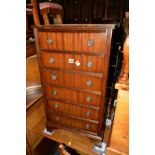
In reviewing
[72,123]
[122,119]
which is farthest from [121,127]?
[72,123]

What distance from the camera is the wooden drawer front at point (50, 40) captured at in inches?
36.4

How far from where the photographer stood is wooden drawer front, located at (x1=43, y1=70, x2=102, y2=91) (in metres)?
0.96

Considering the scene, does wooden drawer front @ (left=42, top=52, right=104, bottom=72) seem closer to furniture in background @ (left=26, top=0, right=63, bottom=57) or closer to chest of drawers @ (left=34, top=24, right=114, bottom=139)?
chest of drawers @ (left=34, top=24, right=114, bottom=139)

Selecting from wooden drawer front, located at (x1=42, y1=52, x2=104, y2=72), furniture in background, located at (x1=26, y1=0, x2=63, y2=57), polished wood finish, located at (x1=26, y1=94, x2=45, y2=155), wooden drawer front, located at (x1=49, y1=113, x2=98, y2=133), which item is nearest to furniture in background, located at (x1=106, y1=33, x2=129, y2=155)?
wooden drawer front, located at (x1=42, y1=52, x2=104, y2=72)

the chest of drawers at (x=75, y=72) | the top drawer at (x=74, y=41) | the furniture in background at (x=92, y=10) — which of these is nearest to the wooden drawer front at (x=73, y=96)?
the chest of drawers at (x=75, y=72)

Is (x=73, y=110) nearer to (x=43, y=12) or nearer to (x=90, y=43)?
(x=90, y=43)

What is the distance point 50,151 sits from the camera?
1786 millimetres

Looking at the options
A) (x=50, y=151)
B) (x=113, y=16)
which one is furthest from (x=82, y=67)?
(x=113, y=16)

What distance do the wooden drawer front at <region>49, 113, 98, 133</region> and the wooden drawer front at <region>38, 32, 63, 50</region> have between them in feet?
2.15

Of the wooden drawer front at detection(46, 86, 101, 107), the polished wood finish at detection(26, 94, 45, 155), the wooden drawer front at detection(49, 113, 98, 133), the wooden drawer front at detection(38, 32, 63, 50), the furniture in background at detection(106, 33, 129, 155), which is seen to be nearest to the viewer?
the furniture in background at detection(106, 33, 129, 155)
